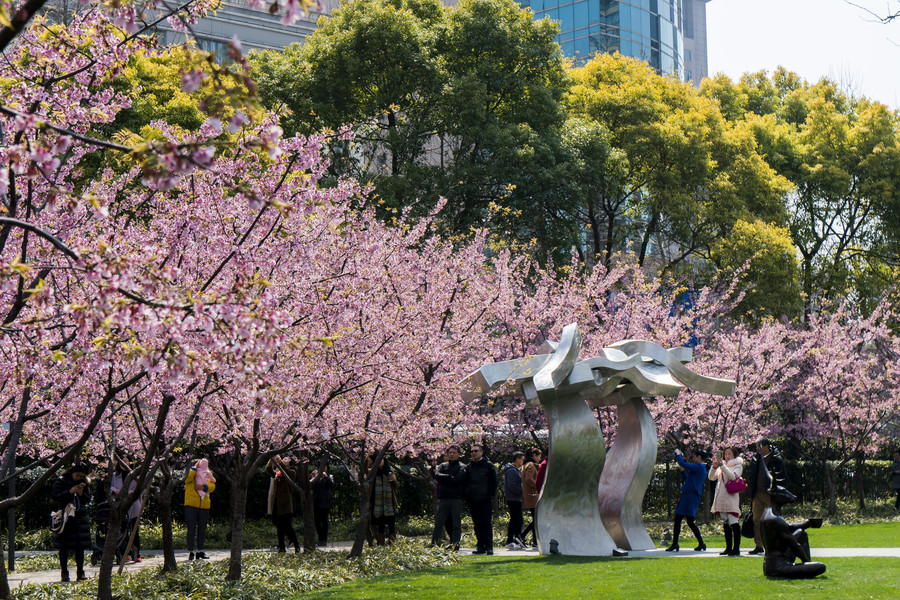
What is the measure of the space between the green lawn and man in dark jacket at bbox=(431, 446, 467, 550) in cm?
189

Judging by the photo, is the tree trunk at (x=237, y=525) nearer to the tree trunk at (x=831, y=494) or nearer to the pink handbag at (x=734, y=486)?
the pink handbag at (x=734, y=486)

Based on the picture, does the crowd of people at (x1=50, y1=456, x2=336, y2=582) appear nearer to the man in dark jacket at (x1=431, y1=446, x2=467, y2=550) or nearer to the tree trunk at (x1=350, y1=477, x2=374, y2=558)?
the tree trunk at (x1=350, y1=477, x2=374, y2=558)

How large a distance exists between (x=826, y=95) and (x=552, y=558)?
27.7 m

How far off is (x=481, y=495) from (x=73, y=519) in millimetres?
6213

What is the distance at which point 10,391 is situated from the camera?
9211mm

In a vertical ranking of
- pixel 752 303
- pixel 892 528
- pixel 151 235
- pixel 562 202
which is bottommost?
pixel 892 528

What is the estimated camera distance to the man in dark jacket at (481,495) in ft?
49.3

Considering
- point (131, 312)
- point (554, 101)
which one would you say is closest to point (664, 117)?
point (554, 101)

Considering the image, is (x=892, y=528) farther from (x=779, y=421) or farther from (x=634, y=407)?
(x=779, y=421)

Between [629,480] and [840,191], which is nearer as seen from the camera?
[629,480]

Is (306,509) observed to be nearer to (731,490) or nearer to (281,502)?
(281,502)

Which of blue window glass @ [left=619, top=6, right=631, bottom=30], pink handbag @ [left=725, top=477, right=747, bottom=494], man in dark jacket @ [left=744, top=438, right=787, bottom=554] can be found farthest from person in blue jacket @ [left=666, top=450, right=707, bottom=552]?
blue window glass @ [left=619, top=6, right=631, bottom=30]

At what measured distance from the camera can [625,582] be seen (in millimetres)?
10477

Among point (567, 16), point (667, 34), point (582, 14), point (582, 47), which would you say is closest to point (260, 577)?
point (582, 47)
